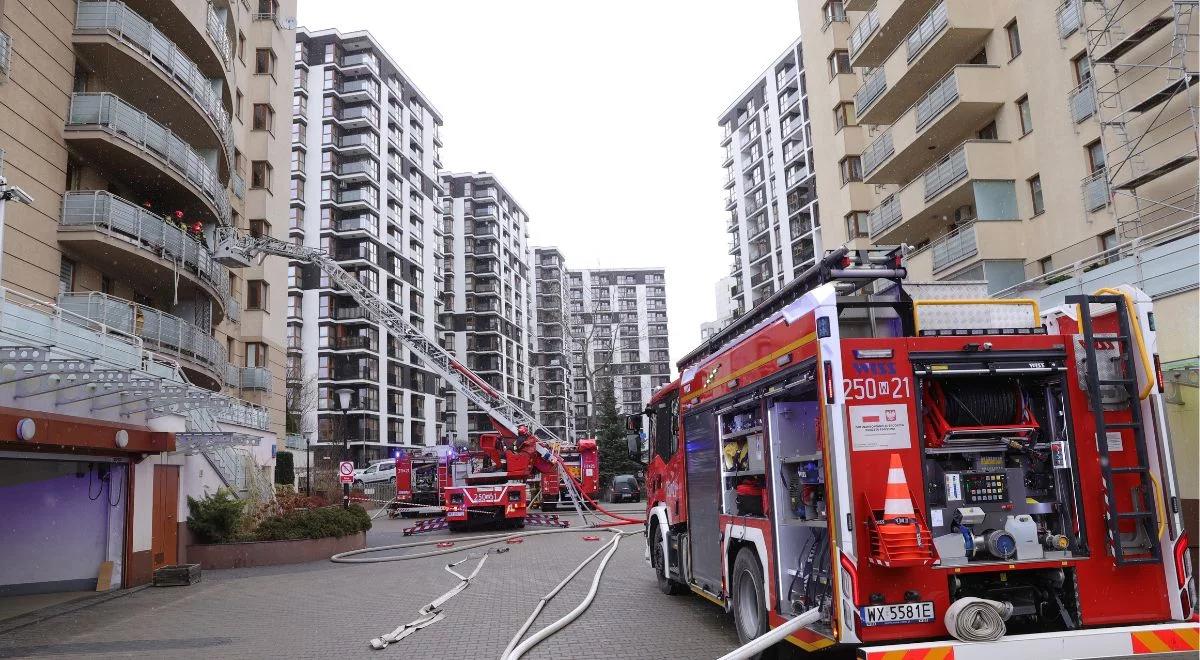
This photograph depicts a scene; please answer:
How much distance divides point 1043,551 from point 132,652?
8762 mm

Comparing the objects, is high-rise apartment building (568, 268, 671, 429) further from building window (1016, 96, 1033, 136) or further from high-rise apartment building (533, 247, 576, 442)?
building window (1016, 96, 1033, 136)

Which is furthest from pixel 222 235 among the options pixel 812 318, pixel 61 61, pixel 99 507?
pixel 812 318

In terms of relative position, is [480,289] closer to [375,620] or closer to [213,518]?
[213,518]

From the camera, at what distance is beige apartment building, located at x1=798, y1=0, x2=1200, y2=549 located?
15320 millimetres

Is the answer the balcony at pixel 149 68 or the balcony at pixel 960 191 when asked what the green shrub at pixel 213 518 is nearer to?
the balcony at pixel 149 68

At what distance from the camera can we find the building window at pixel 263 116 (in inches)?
1243

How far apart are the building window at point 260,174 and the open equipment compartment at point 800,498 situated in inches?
1107

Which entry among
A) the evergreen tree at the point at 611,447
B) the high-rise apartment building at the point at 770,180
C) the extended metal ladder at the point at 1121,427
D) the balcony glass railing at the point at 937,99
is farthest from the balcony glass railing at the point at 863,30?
the high-rise apartment building at the point at 770,180

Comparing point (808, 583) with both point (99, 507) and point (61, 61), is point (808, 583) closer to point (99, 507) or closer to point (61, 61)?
point (99, 507)

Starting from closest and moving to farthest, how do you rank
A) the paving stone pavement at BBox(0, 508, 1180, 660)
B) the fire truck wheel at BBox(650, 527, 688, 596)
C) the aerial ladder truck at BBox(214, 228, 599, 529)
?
the paving stone pavement at BBox(0, 508, 1180, 660) < the fire truck wheel at BBox(650, 527, 688, 596) < the aerial ladder truck at BBox(214, 228, 599, 529)

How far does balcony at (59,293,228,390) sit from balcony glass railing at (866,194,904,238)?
66.3 feet

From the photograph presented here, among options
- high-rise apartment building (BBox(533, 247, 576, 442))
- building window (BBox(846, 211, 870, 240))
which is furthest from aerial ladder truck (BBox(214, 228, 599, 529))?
high-rise apartment building (BBox(533, 247, 576, 442))

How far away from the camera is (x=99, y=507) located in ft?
47.2

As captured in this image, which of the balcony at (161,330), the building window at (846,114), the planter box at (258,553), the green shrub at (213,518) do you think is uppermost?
the building window at (846,114)
